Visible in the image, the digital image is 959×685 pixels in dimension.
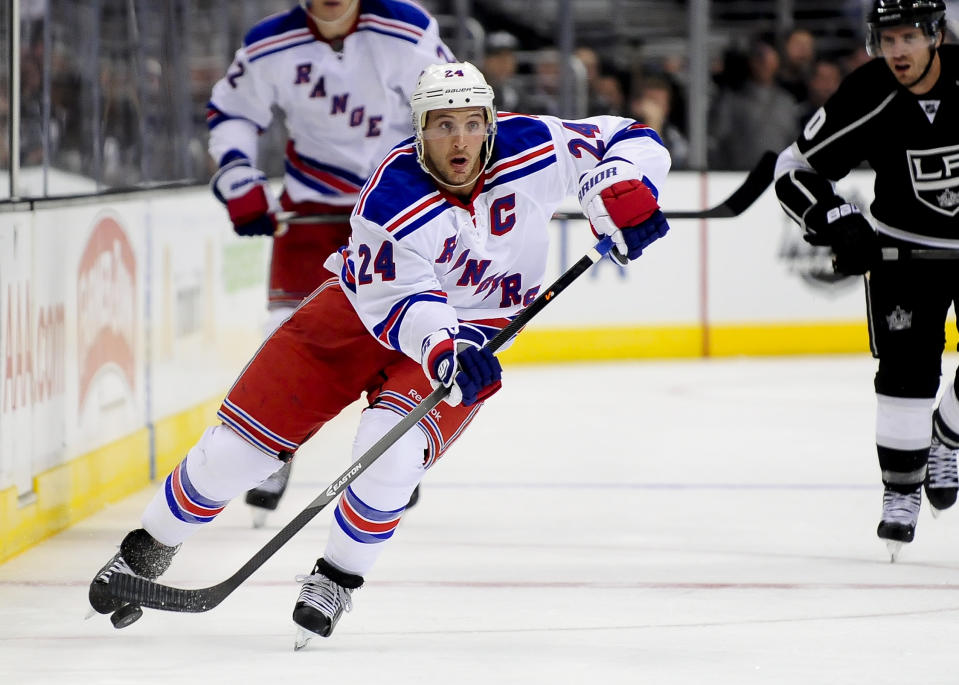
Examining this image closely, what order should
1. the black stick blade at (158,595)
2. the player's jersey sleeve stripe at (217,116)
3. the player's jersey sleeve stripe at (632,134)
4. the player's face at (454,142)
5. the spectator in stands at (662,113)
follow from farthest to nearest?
the spectator in stands at (662,113), the player's jersey sleeve stripe at (217,116), the player's jersey sleeve stripe at (632,134), the black stick blade at (158,595), the player's face at (454,142)

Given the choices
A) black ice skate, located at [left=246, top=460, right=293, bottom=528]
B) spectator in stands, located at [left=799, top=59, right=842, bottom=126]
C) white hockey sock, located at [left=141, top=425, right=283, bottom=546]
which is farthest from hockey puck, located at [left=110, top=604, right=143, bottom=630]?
spectator in stands, located at [left=799, top=59, right=842, bottom=126]

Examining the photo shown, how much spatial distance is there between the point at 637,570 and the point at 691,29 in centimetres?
463

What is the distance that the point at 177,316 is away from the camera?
4871 mm

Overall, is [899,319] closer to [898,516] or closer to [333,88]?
[898,516]

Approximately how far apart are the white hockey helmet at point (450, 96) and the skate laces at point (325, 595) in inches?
28.2

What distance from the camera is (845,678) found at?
2504mm

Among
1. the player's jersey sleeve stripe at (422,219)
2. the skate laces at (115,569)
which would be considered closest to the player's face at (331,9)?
the player's jersey sleeve stripe at (422,219)

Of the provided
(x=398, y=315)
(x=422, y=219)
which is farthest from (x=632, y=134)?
(x=398, y=315)

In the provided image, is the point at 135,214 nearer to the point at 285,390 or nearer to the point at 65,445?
the point at 65,445

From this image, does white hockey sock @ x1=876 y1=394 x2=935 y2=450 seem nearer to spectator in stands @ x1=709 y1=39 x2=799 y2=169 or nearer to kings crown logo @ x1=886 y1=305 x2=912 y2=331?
kings crown logo @ x1=886 y1=305 x2=912 y2=331

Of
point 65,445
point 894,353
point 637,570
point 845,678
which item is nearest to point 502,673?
point 845,678

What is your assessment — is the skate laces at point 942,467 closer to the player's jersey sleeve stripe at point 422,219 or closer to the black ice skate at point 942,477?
the black ice skate at point 942,477

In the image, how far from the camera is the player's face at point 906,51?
327cm

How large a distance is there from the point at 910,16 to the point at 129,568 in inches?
72.6
